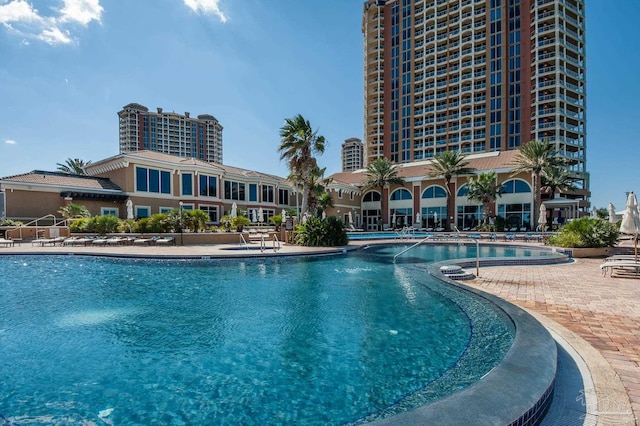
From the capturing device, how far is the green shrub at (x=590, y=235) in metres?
13.2

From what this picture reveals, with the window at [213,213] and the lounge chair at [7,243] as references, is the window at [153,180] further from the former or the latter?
the lounge chair at [7,243]

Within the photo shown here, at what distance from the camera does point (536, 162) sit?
2944 centimetres

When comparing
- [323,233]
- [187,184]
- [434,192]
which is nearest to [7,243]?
[187,184]

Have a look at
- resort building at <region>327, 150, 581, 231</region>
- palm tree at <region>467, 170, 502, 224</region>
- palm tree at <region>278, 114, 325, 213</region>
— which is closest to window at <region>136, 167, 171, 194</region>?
palm tree at <region>278, 114, 325, 213</region>

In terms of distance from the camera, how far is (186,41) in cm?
1418

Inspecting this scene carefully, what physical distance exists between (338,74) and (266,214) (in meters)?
16.3

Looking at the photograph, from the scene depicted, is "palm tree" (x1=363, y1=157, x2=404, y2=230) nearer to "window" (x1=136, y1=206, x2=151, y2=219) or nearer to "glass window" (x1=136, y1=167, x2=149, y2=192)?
"glass window" (x1=136, y1=167, x2=149, y2=192)

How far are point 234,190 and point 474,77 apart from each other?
145 feet

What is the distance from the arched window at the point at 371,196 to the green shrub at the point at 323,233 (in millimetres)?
26010

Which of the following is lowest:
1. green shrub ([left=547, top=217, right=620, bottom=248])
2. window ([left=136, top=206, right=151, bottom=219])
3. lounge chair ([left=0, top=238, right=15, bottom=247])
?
lounge chair ([left=0, top=238, right=15, bottom=247])

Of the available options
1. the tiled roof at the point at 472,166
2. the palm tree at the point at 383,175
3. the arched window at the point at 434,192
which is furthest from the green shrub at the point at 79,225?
the arched window at the point at 434,192

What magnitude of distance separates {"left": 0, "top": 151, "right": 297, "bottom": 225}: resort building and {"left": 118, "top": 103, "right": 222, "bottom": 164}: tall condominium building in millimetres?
69442

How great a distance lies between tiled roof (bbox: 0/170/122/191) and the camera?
71.1 feet

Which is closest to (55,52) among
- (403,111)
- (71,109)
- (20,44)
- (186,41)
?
(20,44)
